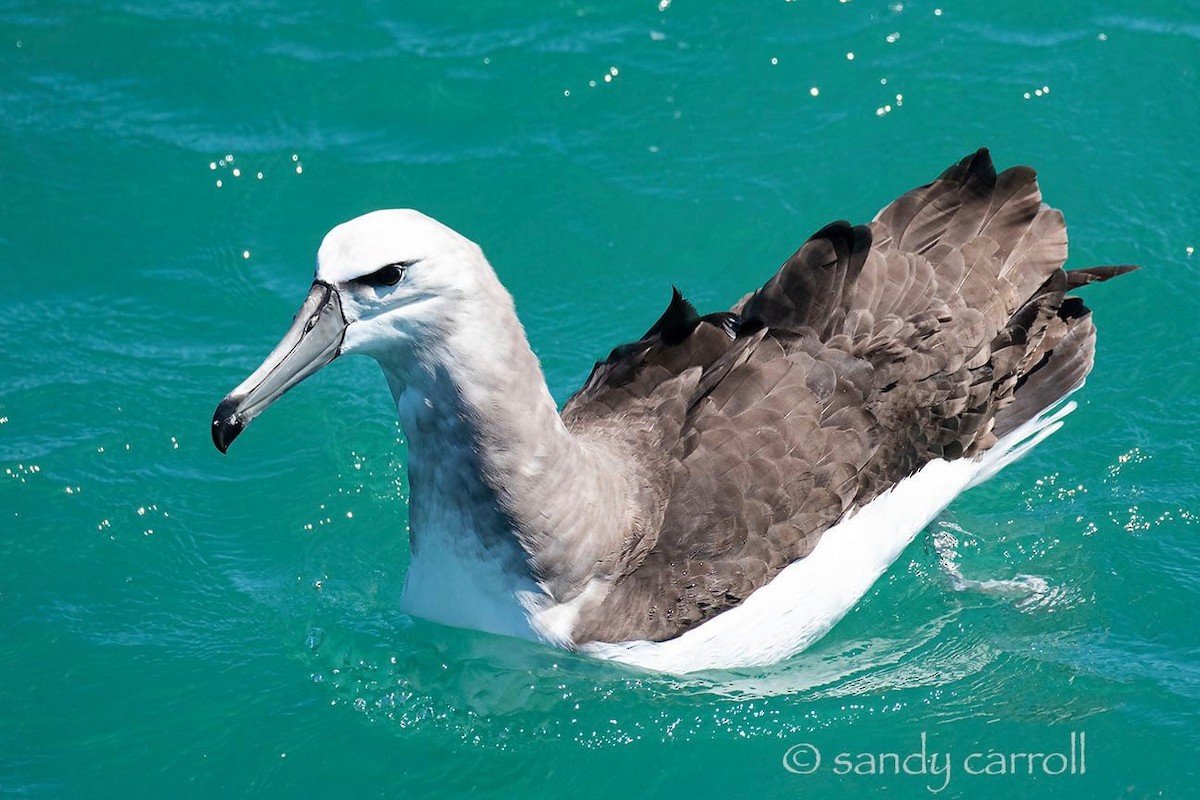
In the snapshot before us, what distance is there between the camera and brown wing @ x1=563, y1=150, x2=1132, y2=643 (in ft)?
22.5

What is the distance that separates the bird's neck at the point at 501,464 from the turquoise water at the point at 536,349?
652 millimetres

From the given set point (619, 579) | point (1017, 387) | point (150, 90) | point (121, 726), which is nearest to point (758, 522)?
point (619, 579)

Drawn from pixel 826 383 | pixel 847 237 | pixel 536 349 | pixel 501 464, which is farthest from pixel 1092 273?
pixel 501 464

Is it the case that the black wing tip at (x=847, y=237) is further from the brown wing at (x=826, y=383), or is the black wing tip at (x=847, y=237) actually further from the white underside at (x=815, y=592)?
the white underside at (x=815, y=592)

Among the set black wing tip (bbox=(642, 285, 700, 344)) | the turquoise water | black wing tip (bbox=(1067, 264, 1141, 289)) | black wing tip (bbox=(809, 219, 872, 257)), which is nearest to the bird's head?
black wing tip (bbox=(642, 285, 700, 344))

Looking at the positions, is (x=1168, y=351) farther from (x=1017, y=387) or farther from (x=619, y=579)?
(x=619, y=579)

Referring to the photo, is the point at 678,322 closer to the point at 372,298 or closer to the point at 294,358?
the point at 372,298

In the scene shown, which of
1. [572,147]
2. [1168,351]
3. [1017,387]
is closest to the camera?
[1017,387]

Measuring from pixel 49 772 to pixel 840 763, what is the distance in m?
3.91

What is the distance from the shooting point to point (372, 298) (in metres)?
5.89

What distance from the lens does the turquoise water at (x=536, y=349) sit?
7.14 m

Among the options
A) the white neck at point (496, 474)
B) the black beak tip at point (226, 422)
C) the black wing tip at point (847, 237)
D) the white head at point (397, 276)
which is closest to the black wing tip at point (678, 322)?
the black wing tip at point (847, 237)

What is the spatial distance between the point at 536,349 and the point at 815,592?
3157 mm

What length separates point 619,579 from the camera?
6852 millimetres
